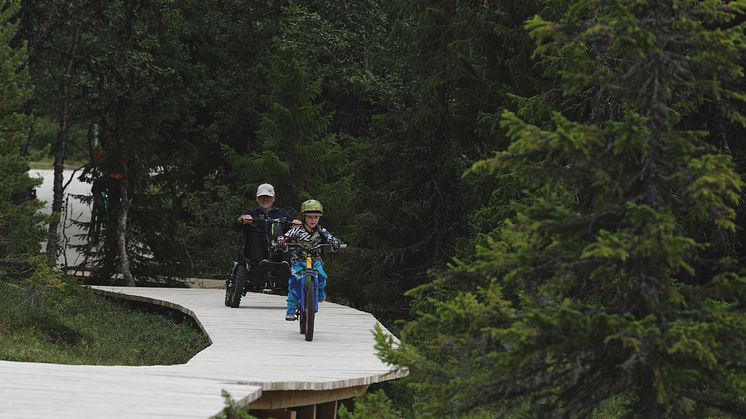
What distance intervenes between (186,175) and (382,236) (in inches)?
340

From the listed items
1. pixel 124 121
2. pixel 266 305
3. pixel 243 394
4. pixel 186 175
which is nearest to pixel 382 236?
pixel 266 305

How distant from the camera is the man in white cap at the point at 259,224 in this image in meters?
15.2

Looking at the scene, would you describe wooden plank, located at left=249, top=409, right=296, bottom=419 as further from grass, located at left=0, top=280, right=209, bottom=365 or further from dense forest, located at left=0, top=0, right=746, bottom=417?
grass, located at left=0, top=280, right=209, bottom=365

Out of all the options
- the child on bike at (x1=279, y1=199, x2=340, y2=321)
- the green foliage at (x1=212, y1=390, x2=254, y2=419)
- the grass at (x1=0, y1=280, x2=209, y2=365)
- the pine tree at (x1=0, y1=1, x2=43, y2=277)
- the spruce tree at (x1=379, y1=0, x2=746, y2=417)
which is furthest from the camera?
the pine tree at (x1=0, y1=1, x2=43, y2=277)

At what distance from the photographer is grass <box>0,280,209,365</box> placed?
42.5 feet

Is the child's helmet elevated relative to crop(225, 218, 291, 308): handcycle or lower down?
elevated

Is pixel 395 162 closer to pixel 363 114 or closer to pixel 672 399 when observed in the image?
pixel 363 114

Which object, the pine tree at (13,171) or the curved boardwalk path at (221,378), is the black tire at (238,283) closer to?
the curved boardwalk path at (221,378)

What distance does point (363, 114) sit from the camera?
27.0m

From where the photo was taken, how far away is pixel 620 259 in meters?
6.75

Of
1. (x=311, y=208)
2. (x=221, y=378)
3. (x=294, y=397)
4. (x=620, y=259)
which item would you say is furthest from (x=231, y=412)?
(x=311, y=208)

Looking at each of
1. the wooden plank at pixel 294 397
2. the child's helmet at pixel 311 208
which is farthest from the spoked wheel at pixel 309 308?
the wooden plank at pixel 294 397

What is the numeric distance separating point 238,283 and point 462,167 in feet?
13.4

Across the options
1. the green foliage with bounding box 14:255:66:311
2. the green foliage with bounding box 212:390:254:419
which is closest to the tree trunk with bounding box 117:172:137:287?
the green foliage with bounding box 14:255:66:311
